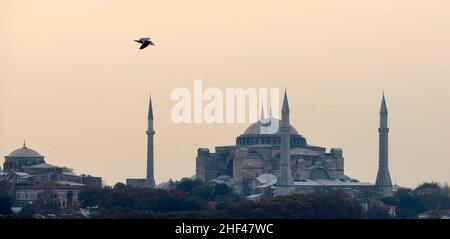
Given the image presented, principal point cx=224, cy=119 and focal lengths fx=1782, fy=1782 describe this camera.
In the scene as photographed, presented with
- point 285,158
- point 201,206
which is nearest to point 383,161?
point 285,158

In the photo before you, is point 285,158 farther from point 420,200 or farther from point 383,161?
point 420,200

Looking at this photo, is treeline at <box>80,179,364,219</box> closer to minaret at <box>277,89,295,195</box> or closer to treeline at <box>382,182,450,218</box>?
treeline at <box>382,182,450,218</box>

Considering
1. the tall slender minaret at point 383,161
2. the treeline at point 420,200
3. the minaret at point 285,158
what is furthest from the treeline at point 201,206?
the tall slender minaret at point 383,161

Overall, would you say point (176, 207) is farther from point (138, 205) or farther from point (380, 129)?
point (380, 129)

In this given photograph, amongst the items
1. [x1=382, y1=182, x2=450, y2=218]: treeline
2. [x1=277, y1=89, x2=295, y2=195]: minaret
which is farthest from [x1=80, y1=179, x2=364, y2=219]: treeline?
[x1=277, y1=89, x2=295, y2=195]: minaret

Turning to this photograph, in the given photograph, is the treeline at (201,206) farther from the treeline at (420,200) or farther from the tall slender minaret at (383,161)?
the tall slender minaret at (383,161)
